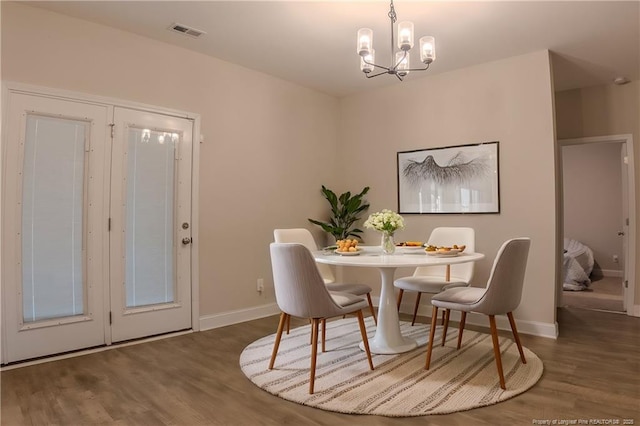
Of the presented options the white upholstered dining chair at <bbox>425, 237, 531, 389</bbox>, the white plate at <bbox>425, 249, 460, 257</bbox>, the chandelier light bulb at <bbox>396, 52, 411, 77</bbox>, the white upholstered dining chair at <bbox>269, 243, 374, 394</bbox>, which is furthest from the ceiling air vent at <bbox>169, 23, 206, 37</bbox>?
the white upholstered dining chair at <bbox>425, 237, 531, 389</bbox>

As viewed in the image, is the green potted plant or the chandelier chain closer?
the chandelier chain

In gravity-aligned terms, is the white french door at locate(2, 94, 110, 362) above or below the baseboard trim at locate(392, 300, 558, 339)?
above

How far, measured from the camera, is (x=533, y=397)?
2252 millimetres

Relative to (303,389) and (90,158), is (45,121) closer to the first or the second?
(90,158)

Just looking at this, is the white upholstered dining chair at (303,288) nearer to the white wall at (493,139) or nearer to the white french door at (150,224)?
the white french door at (150,224)

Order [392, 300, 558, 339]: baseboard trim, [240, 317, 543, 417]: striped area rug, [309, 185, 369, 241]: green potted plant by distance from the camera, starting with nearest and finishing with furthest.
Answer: [240, 317, 543, 417]: striped area rug, [392, 300, 558, 339]: baseboard trim, [309, 185, 369, 241]: green potted plant

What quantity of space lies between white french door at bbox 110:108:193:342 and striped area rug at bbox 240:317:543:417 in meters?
0.91

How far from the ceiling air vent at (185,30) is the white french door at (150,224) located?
0.71m

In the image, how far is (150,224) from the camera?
3.47 m

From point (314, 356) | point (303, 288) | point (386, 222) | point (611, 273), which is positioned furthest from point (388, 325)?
point (611, 273)

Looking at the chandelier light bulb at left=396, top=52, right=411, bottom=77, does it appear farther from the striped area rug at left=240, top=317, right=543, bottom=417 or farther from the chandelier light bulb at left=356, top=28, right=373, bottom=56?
the striped area rug at left=240, top=317, right=543, bottom=417

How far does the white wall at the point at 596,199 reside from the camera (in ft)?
22.0

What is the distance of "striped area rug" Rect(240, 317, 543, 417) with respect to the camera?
2.19m

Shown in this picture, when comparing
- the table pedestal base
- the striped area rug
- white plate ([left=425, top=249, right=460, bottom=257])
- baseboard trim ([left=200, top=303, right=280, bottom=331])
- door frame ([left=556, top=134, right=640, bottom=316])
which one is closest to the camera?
the striped area rug
